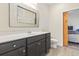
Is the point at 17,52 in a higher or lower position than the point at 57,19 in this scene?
lower

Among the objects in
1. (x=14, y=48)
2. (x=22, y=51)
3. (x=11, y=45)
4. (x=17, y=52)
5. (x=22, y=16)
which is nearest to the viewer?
(x=11, y=45)

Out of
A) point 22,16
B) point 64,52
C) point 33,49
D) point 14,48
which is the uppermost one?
point 22,16

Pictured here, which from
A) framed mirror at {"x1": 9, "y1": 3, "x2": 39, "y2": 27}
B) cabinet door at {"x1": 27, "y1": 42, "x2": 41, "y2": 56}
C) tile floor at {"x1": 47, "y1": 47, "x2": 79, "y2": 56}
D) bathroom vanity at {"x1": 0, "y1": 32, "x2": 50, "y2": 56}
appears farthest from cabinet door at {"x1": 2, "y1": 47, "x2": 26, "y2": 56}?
tile floor at {"x1": 47, "y1": 47, "x2": 79, "y2": 56}

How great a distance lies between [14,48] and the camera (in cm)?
226

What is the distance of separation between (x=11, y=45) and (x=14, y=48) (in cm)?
13

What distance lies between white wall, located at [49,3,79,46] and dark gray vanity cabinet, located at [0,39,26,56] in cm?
398

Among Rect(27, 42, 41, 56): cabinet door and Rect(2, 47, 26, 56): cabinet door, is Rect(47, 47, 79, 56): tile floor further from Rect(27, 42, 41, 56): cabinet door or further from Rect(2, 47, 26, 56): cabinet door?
Rect(2, 47, 26, 56): cabinet door

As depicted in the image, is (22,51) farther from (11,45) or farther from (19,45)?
(11,45)

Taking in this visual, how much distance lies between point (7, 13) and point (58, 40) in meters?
3.93

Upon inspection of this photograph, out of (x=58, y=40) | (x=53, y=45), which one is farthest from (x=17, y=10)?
(x=58, y=40)

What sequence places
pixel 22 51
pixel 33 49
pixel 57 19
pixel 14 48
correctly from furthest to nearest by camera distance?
pixel 57 19, pixel 33 49, pixel 22 51, pixel 14 48

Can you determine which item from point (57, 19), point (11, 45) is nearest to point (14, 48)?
point (11, 45)

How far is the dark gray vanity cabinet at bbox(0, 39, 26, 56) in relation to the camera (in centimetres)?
199

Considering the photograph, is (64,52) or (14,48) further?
(64,52)
